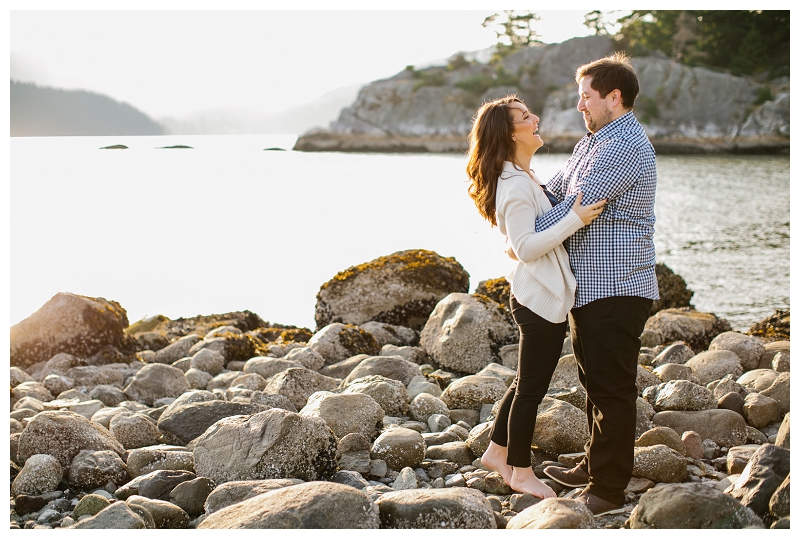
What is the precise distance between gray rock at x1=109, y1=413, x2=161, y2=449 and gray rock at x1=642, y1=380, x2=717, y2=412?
359 centimetres

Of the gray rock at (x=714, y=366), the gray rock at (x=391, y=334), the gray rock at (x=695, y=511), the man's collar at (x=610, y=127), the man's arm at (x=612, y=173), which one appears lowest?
the gray rock at (x=391, y=334)

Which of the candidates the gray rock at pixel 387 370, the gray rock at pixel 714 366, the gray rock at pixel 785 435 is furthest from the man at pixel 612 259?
the gray rock at pixel 714 366

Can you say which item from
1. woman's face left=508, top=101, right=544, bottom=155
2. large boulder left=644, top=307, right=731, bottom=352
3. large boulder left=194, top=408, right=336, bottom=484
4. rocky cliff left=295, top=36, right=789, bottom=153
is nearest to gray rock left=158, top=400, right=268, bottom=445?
large boulder left=194, top=408, right=336, bottom=484

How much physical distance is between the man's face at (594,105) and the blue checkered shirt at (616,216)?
59 millimetres

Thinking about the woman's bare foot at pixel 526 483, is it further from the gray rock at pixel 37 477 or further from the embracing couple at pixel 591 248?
the gray rock at pixel 37 477

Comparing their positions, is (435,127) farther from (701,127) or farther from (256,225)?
(256,225)

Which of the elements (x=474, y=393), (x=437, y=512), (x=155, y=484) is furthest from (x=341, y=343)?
(x=437, y=512)

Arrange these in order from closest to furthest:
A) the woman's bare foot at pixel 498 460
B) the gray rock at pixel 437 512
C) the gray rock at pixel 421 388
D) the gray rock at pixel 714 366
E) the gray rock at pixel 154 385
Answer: the gray rock at pixel 437 512
the woman's bare foot at pixel 498 460
the gray rock at pixel 421 388
the gray rock at pixel 714 366
the gray rock at pixel 154 385

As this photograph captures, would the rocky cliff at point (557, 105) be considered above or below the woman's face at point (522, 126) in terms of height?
above

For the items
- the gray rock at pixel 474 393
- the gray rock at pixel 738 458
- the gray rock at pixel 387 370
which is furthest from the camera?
the gray rock at pixel 387 370

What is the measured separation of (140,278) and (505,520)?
14388 millimetres

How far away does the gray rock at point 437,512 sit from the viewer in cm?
342

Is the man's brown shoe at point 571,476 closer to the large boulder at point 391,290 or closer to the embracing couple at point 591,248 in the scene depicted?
the embracing couple at point 591,248

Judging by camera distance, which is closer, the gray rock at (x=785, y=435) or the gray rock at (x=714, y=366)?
the gray rock at (x=785, y=435)
